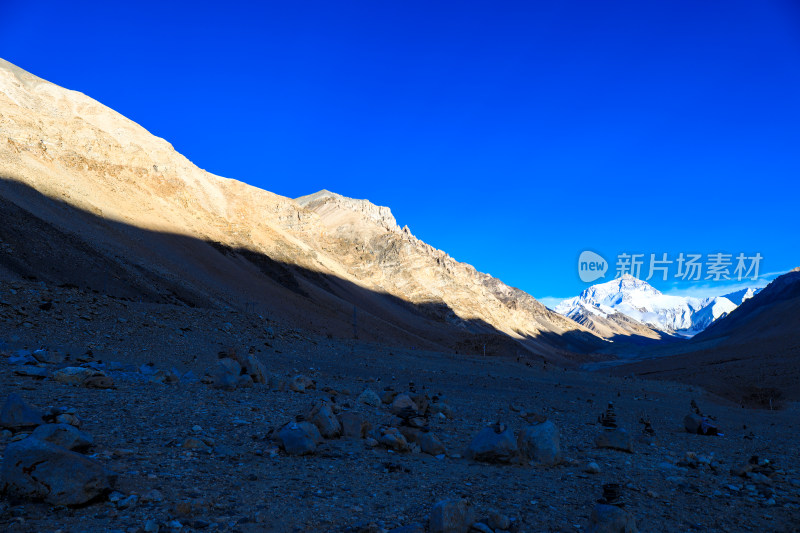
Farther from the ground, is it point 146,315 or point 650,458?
point 650,458

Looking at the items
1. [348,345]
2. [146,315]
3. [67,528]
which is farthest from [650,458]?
[348,345]

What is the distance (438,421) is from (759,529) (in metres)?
5.67

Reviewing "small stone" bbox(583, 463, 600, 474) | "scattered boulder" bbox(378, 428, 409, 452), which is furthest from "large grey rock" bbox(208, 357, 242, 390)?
"small stone" bbox(583, 463, 600, 474)

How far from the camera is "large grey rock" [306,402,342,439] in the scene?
7.55 metres

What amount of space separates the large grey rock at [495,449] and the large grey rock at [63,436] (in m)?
5.00

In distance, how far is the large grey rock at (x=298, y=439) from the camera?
659 centimetres

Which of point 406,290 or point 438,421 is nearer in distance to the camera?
point 438,421

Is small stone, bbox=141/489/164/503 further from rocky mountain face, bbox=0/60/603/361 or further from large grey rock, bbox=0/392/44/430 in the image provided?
rocky mountain face, bbox=0/60/603/361

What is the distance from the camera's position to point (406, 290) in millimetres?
90438

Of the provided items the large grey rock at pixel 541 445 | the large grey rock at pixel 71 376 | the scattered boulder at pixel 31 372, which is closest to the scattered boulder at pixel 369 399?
the large grey rock at pixel 541 445

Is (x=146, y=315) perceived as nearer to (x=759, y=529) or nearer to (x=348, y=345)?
(x=348, y=345)

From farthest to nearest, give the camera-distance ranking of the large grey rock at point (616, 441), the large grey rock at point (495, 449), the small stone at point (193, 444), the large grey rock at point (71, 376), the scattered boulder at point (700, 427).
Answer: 1. the scattered boulder at point (700, 427)
2. the large grey rock at point (71, 376)
3. the large grey rock at point (616, 441)
4. the large grey rock at point (495, 449)
5. the small stone at point (193, 444)

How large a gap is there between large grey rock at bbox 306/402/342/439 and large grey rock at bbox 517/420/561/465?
283cm

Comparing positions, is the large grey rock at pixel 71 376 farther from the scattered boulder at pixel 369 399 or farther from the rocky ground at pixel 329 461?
the scattered boulder at pixel 369 399
